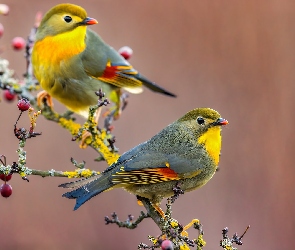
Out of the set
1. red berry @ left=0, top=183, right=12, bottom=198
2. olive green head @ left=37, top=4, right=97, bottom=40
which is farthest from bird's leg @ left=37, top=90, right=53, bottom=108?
red berry @ left=0, top=183, right=12, bottom=198

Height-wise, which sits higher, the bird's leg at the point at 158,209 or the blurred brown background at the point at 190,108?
the blurred brown background at the point at 190,108

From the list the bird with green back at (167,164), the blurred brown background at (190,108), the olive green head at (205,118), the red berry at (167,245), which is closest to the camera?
the red berry at (167,245)

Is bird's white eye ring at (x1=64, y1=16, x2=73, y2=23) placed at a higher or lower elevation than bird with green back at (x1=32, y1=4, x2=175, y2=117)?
higher

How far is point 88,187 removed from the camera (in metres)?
2.96

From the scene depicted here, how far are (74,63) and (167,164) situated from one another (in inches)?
50.0

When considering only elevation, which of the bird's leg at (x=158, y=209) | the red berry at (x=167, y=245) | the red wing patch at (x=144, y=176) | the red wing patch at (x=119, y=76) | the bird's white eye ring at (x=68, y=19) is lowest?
the red berry at (x=167, y=245)

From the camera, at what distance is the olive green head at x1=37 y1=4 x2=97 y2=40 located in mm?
4031

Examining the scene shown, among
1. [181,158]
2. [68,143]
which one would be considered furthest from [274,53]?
[181,158]

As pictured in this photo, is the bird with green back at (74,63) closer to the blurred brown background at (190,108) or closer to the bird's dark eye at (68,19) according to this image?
the bird's dark eye at (68,19)

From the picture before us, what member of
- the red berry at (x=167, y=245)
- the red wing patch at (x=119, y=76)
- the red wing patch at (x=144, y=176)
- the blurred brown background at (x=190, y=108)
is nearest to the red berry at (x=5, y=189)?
the red wing patch at (x=144, y=176)

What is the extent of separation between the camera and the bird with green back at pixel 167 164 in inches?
119

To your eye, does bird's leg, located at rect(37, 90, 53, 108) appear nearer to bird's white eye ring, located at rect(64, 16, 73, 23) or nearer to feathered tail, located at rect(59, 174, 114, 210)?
bird's white eye ring, located at rect(64, 16, 73, 23)

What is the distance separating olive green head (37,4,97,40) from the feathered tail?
1317mm

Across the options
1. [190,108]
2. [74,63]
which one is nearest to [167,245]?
[74,63]
